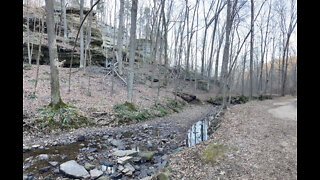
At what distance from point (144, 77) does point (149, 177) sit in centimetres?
1790

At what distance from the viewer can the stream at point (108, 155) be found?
4.65 metres

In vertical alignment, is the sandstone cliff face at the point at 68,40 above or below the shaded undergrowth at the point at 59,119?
above

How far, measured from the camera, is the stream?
4.65 meters

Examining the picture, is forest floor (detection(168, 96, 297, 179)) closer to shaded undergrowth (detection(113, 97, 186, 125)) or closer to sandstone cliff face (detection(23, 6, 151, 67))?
shaded undergrowth (detection(113, 97, 186, 125))

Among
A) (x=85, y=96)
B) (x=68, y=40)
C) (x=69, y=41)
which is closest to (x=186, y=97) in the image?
(x=85, y=96)

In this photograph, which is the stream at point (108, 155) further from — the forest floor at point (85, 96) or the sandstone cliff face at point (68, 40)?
the sandstone cliff face at point (68, 40)

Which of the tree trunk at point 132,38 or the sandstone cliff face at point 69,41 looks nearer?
the tree trunk at point 132,38

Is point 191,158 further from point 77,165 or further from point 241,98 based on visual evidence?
point 241,98

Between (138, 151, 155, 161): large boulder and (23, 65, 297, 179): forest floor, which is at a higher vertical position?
(23, 65, 297, 179): forest floor

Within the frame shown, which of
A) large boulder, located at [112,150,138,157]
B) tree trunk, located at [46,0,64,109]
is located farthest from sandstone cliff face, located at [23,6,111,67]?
large boulder, located at [112,150,138,157]

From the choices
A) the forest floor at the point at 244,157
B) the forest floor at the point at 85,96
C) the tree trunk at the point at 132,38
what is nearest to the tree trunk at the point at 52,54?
the forest floor at the point at 85,96

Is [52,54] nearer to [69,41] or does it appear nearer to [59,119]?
[59,119]

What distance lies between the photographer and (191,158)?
541cm

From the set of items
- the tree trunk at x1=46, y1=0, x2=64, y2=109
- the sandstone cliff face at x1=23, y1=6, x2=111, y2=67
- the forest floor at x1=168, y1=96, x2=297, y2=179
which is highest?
the sandstone cliff face at x1=23, y1=6, x2=111, y2=67
